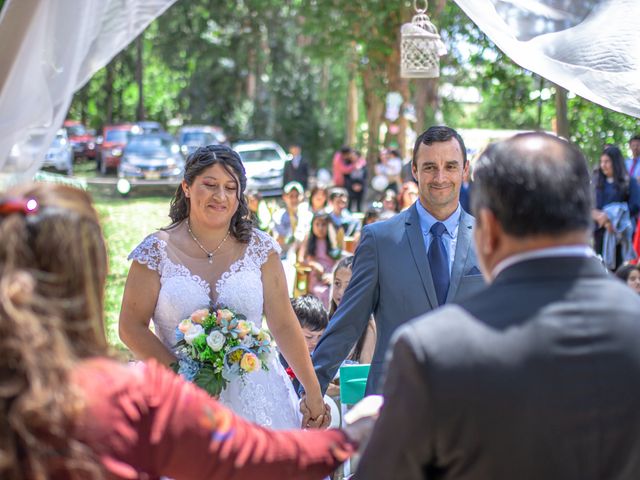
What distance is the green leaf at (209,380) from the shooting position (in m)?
4.62

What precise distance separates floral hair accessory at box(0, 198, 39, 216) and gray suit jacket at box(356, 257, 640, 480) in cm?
94

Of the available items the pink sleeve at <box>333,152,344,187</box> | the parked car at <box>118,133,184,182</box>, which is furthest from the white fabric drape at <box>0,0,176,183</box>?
the parked car at <box>118,133,184,182</box>

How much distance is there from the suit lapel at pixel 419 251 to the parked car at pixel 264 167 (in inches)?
1099

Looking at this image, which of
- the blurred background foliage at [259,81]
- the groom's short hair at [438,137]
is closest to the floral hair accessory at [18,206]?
the groom's short hair at [438,137]

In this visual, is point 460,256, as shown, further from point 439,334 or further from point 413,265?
point 439,334

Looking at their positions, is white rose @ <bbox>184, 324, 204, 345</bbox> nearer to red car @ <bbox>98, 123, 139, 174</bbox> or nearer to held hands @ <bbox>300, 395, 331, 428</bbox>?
held hands @ <bbox>300, 395, 331, 428</bbox>

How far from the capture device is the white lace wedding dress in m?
4.77

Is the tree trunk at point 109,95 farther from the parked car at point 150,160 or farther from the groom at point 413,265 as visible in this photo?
the groom at point 413,265

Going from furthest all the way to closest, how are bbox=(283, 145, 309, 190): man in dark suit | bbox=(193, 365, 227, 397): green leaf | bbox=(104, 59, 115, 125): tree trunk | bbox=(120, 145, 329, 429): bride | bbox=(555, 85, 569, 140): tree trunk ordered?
bbox=(104, 59, 115, 125): tree trunk
bbox=(283, 145, 309, 190): man in dark suit
bbox=(555, 85, 569, 140): tree trunk
bbox=(120, 145, 329, 429): bride
bbox=(193, 365, 227, 397): green leaf

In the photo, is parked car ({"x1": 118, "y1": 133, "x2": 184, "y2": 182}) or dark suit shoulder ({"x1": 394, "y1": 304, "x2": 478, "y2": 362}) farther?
parked car ({"x1": 118, "y1": 133, "x2": 184, "y2": 182})

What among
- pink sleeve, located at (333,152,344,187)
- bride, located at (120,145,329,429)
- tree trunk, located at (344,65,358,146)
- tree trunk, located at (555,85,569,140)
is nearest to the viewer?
bride, located at (120,145,329,429)

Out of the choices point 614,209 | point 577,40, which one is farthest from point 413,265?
point 614,209

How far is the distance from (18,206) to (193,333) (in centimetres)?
233

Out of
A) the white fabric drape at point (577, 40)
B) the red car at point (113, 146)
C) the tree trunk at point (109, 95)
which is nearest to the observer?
the white fabric drape at point (577, 40)
